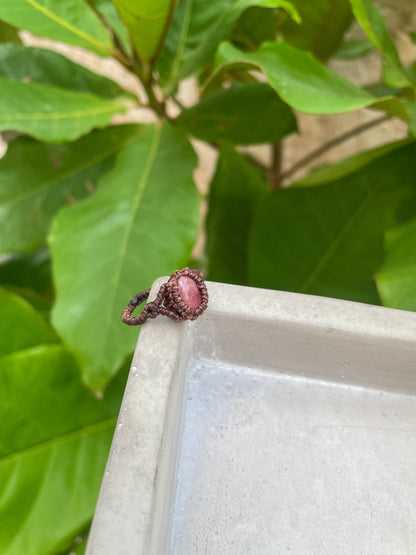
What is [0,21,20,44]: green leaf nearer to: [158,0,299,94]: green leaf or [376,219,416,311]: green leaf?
[158,0,299,94]: green leaf

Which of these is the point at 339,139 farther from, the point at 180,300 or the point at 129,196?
the point at 180,300

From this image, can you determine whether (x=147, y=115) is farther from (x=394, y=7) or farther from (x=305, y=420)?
(x=305, y=420)

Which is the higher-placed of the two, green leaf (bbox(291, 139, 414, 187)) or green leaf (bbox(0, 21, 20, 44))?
green leaf (bbox(0, 21, 20, 44))

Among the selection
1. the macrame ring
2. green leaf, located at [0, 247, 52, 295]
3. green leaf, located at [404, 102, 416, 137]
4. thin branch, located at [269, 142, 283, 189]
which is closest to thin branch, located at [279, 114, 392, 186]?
thin branch, located at [269, 142, 283, 189]

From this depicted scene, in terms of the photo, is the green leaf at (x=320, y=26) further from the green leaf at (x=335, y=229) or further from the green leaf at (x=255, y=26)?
the green leaf at (x=335, y=229)

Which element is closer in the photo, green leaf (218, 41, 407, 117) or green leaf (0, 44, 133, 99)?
green leaf (218, 41, 407, 117)

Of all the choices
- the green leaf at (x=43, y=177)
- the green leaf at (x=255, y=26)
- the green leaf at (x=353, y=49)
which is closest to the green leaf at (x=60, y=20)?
the green leaf at (x=43, y=177)

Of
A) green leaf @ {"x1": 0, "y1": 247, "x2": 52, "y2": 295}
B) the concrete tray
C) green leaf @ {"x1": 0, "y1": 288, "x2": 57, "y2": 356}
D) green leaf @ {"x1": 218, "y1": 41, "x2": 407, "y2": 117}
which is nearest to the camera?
the concrete tray
